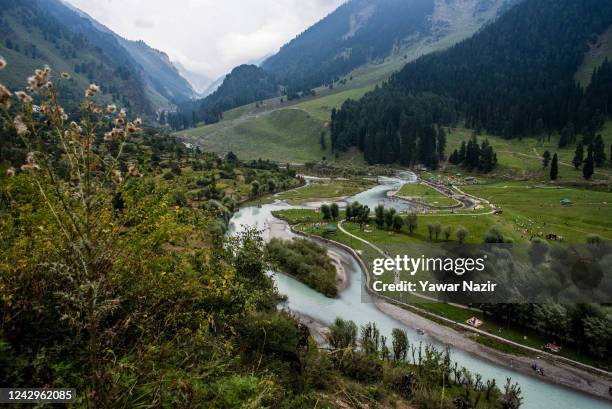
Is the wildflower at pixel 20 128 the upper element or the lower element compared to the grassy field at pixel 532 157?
upper

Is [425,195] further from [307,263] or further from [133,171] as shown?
[133,171]

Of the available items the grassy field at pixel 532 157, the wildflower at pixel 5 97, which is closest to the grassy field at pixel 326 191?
the grassy field at pixel 532 157

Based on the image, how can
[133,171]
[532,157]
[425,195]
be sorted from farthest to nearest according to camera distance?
[532,157] → [425,195] → [133,171]

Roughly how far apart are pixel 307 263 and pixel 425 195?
7384cm

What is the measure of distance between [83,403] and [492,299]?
160 ft

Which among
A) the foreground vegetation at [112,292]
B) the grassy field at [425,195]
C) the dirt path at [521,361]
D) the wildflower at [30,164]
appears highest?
the wildflower at [30,164]

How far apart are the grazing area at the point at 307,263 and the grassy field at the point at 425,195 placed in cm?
5548

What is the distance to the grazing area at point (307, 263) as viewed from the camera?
5422 cm

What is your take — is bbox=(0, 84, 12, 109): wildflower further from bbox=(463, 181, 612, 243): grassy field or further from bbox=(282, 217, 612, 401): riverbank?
bbox=(463, 181, 612, 243): grassy field

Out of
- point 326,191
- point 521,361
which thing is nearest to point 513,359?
point 521,361

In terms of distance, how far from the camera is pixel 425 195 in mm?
120625

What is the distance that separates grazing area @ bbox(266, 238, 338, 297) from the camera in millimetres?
54219

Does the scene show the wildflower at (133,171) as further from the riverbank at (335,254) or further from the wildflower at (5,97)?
the riverbank at (335,254)

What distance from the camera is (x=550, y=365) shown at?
36812mm
